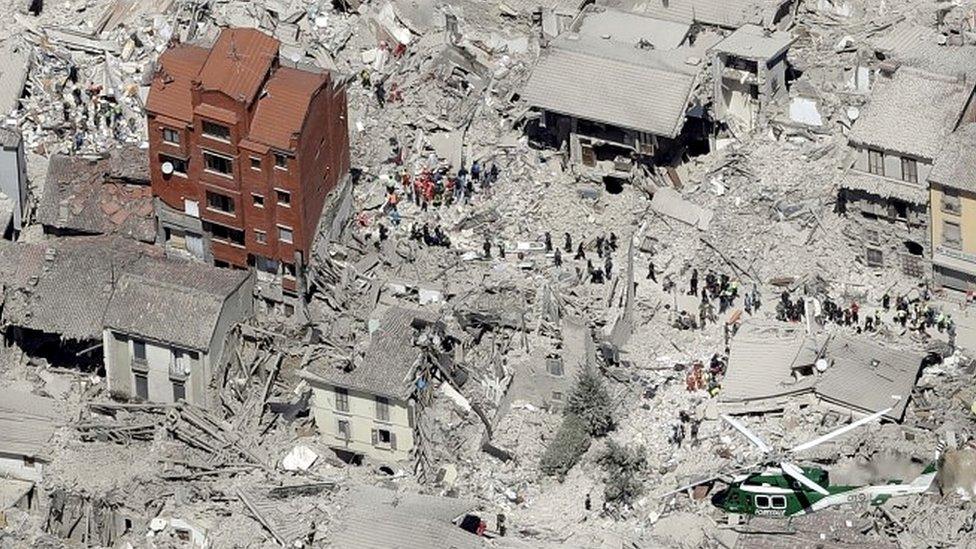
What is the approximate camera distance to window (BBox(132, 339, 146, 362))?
15500 cm

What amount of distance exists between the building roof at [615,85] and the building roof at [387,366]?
1516cm

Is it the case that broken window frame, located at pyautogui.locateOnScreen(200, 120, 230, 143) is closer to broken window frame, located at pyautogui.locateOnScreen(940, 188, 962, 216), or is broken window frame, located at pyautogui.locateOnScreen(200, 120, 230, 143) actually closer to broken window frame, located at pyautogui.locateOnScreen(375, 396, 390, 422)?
broken window frame, located at pyautogui.locateOnScreen(375, 396, 390, 422)

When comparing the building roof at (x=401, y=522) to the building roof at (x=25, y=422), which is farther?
the building roof at (x=25, y=422)

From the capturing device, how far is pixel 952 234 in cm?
15400

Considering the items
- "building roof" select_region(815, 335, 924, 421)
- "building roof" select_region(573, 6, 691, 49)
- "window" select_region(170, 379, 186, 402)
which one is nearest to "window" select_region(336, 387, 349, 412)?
"window" select_region(170, 379, 186, 402)

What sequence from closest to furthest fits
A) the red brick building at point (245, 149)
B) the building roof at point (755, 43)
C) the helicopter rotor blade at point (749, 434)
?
the helicopter rotor blade at point (749, 434) < the red brick building at point (245, 149) < the building roof at point (755, 43)

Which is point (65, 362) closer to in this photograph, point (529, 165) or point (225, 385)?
point (225, 385)

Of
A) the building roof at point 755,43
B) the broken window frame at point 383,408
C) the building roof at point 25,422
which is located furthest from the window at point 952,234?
the building roof at point 25,422

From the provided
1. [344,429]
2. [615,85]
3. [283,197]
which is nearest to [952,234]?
[615,85]

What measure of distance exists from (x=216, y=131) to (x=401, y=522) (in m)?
22.1

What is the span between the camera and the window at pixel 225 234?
15850 cm

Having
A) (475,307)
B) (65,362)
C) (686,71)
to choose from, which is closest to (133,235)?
(65,362)

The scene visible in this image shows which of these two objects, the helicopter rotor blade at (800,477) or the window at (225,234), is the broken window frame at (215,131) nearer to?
the window at (225,234)

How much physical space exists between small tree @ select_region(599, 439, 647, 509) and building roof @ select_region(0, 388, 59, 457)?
1042 inches
